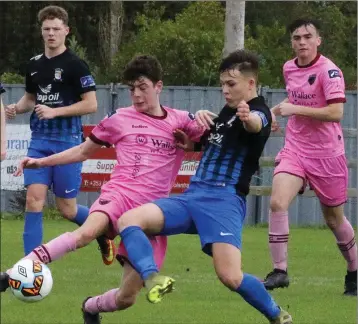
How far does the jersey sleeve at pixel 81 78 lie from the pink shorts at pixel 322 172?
1.81 metres

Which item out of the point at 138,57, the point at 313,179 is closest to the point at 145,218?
the point at 138,57

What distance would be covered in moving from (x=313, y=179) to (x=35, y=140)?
8.12ft

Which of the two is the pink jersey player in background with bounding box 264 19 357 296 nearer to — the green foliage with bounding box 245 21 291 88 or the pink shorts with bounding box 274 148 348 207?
the pink shorts with bounding box 274 148 348 207

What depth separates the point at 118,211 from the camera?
798cm

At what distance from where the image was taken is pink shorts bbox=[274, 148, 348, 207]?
33.5 feet

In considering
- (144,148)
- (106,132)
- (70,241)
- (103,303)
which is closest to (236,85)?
(144,148)

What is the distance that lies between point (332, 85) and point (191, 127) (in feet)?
7.14

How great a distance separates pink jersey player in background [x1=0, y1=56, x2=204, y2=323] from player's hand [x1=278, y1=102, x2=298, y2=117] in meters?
1.49

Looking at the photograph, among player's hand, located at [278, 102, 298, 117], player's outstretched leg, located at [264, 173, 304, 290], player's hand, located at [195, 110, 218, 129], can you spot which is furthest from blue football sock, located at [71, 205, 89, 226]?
player's hand, located at [195, 110, 218, 129]

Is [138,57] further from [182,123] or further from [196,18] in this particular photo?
[196,18]

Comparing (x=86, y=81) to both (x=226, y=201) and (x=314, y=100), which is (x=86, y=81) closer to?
(x=314, y=100)

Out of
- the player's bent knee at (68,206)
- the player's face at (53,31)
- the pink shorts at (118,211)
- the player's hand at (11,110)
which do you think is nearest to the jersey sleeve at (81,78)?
the player's face at (53,31)

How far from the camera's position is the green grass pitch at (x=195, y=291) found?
912 centimetres

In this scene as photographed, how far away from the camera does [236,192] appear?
25.7 feet
